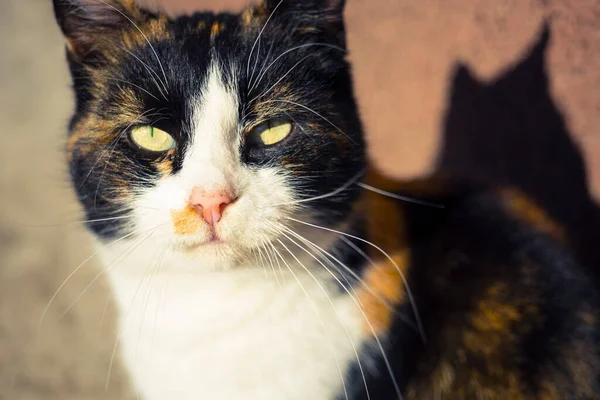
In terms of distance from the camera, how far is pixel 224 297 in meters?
0.64

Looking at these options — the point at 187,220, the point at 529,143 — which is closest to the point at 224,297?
the point at 187,220

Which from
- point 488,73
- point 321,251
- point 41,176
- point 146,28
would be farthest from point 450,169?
point 41,176

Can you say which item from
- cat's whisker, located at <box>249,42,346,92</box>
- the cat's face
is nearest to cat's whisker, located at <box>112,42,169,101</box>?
the cat's face

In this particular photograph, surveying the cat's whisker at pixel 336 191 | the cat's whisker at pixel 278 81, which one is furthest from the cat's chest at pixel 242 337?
the cat's whisker at pixel 278 81

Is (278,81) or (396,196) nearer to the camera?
(278,81)

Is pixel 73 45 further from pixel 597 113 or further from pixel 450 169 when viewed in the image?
pixel 597 113

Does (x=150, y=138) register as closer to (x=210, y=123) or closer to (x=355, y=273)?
(x=210, y=123)

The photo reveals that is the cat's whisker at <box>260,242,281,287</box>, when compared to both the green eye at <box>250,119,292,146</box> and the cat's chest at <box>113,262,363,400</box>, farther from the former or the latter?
the green eye at <box>250,119,292,146</box>

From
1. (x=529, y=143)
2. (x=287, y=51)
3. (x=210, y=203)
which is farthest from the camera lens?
(x=529, y=143)

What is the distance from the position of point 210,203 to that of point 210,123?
0.35 feet

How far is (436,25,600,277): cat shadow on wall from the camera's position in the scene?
0.75m

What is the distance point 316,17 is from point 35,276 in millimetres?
573

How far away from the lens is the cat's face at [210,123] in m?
0.55

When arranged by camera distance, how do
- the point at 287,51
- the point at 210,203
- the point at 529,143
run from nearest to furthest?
the point at 210,203
the point at 287,51
the point at 529,143
